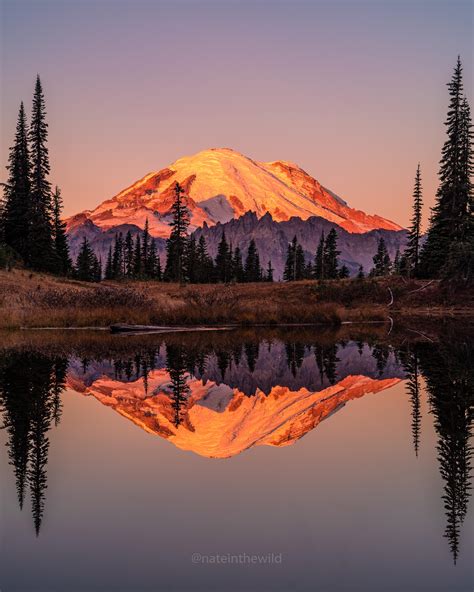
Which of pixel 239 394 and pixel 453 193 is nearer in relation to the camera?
pixel 239 394

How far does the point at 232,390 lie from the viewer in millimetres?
16422

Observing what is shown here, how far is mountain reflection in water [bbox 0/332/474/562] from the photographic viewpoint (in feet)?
33.2

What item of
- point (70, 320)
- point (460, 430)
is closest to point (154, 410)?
point (460, 430)

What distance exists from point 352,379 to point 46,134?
52.8 metres

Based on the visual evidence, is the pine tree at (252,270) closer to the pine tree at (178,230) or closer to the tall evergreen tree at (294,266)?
the tall evergreen tree at (294,266)

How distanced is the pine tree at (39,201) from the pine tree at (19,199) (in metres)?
0.59

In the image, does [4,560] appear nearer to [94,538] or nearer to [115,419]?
[94,538]

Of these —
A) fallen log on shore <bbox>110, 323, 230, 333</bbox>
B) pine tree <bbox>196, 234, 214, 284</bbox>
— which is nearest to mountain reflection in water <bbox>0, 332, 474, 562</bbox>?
fallen log on shore <bbox>110, 323, 230, 333</bbox>

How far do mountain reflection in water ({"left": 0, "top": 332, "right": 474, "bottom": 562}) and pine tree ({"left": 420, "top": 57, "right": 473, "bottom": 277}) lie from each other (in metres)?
34.4

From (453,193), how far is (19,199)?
37511mm

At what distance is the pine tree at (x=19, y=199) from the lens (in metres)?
62.3

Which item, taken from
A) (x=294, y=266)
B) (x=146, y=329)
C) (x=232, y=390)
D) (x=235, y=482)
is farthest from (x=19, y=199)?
(x=294, y=266)

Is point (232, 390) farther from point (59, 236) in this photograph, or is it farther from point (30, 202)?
point (59, 236)

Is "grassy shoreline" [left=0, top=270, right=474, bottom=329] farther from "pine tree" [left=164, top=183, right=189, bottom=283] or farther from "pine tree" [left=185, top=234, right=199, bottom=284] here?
"pine tree" [left=185, top=234, right=199, bottom=284]
